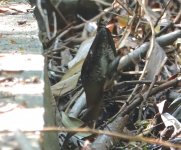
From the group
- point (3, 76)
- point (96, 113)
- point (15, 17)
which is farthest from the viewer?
point (15, 17)

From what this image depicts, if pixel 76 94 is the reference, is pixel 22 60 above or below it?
above

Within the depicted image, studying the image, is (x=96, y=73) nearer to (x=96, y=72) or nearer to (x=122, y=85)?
(x=96, y=72)

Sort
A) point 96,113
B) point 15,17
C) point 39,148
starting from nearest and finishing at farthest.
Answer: point 39,148 < point 96,113 < point 15,17

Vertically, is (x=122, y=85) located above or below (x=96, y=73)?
below

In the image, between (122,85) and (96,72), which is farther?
(122,85)

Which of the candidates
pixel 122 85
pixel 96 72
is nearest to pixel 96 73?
pixel 96 72

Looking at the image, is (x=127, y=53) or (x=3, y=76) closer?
(x=3, y=76)

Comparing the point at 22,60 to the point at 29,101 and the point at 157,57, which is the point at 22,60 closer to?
the point at 29,101

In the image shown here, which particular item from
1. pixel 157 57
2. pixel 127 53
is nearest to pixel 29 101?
pixel 157 57
